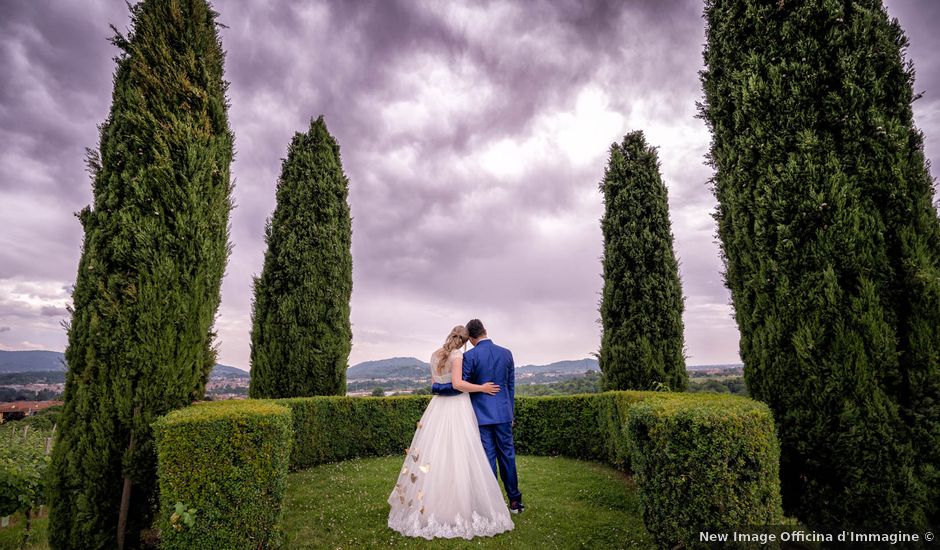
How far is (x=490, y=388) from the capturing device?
214 inches

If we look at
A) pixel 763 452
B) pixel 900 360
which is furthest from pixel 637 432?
pixel 900 360

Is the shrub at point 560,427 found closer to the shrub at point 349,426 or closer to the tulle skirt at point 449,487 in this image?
the shrub at point 349,426

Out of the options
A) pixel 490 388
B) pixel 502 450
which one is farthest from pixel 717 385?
pixel 490 388

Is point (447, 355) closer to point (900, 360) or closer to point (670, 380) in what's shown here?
point (900, 360)

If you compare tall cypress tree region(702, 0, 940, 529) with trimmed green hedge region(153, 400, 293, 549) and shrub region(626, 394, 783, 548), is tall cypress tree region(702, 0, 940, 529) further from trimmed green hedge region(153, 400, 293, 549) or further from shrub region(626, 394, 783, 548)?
trimmed green hedge region(153, 400, 293, 549)

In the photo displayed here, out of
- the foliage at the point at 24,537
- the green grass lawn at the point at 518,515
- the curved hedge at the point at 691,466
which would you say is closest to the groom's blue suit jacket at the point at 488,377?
the green grass lawn at the point at 518,515

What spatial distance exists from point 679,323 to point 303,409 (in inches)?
352

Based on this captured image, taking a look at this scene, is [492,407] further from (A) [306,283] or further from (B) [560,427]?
(A) [306,283]

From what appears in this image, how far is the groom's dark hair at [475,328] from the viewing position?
227 inches

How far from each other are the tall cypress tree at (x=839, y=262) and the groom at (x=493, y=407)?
114 inches

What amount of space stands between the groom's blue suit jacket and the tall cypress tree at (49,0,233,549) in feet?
11.0

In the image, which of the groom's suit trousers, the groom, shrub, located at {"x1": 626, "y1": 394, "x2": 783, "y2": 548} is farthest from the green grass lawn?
shrub, located at {"x1": 626, "y1": 394, "x2": 783, "y2": 548}

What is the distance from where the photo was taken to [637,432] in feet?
13.3

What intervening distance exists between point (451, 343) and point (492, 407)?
1006mm
